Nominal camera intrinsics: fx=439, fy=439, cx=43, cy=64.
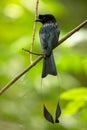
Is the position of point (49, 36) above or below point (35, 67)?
above

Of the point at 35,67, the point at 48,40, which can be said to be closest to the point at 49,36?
the point at 48,40

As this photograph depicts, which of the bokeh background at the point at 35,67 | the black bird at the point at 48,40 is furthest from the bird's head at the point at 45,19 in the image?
the bokeh background at the point at 35,67

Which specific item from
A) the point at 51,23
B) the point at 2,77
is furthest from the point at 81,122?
the point at 51,23

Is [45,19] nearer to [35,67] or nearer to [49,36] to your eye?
[49,36]

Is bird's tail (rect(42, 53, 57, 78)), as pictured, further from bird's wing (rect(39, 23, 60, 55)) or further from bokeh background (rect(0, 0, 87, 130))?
bokeh background (rect(0, 0, 87, 130))

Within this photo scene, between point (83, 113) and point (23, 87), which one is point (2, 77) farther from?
point (83, 113)

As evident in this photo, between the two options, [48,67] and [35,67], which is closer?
[48,67]

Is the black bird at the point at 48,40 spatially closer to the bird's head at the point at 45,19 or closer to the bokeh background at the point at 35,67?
the bird's head at the point at 45,19
